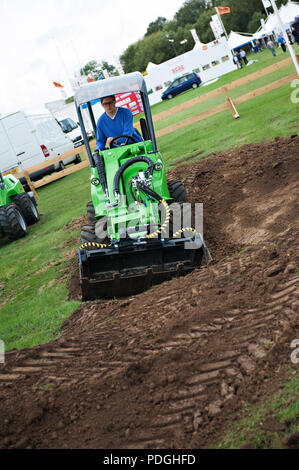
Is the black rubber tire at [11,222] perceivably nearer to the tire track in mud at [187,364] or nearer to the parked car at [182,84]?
the tire track in mud at [187,364]

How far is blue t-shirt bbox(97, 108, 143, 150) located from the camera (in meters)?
7.73

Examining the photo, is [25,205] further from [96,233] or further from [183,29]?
[183,29]

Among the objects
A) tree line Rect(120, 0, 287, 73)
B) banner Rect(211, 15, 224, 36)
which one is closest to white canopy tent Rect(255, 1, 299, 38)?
banner Rect(211, 15, 224, 36)

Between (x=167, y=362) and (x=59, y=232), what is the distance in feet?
24.2

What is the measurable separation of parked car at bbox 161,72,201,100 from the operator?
35573 mm

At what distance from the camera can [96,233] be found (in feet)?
22.7

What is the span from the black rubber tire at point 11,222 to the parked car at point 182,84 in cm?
3275

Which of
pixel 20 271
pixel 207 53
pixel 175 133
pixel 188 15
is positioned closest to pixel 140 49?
pixel 188 15

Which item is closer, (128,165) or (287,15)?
(128,165)

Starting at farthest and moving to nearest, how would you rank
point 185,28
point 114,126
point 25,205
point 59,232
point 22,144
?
1. point 185,28
2. point 22,144
3. point 25,205
4. point 59,232
5. point 114,126

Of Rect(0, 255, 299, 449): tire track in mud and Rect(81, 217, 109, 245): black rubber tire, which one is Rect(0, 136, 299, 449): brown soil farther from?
Rect(81, 217, 109, 245): black rubber tire

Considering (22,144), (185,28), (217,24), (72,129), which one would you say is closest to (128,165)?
(22,144)

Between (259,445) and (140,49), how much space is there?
328 feet
